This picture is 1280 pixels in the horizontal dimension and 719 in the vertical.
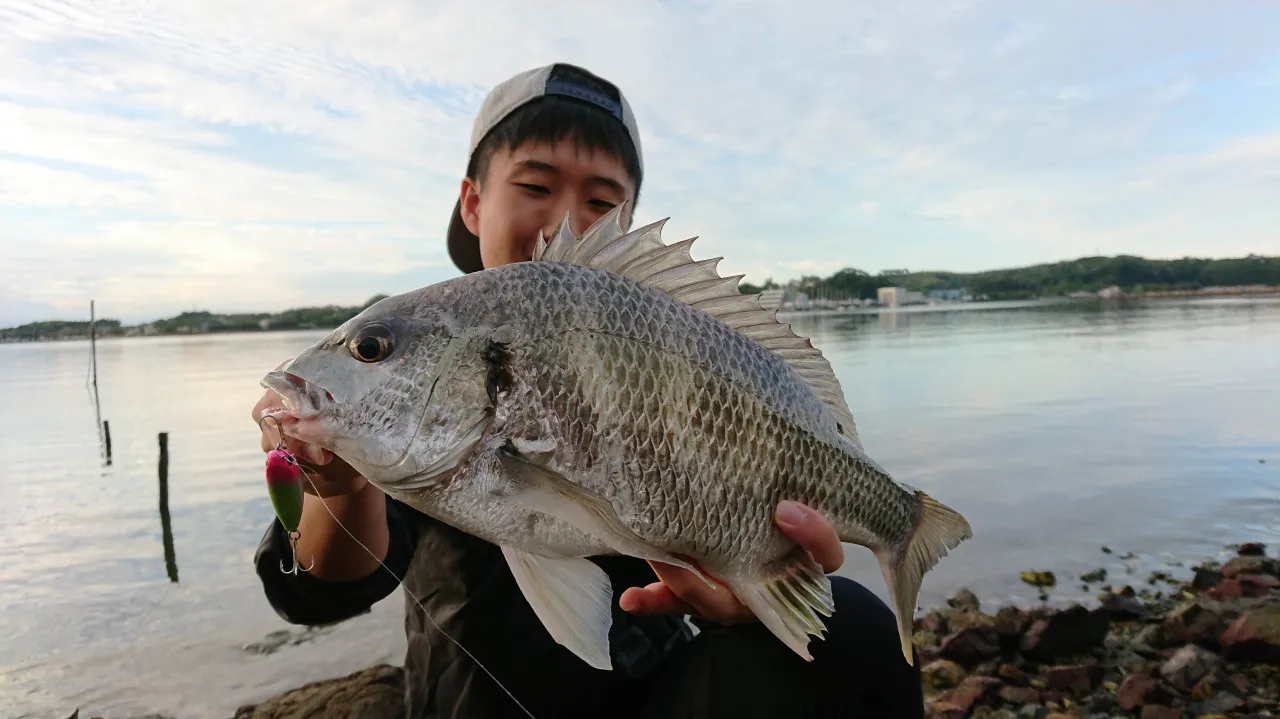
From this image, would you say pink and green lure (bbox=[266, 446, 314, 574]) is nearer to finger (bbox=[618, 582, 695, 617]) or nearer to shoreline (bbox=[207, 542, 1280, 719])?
finger (bbox=[618, 582, 695, 617])

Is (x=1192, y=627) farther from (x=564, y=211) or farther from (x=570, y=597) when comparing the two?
(x=570, y=597)

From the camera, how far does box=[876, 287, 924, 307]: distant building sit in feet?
433

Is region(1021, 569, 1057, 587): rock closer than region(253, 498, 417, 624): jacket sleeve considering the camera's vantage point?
No

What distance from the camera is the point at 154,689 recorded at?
21.5ft

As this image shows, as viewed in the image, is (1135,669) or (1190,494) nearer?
(1135,669)

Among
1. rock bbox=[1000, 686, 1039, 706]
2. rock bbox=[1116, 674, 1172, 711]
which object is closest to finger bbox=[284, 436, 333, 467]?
rock bbox=[1000, 686, 1039, 706]

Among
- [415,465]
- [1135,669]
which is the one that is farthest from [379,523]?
[1135,669]

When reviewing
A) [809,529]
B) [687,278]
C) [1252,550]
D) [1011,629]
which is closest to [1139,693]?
[1011,629]

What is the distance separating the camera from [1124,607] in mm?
6164

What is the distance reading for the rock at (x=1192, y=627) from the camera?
5441 mm

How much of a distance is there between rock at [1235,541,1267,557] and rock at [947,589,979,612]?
3403 millimetres

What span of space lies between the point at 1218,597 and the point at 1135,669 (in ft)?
6.94

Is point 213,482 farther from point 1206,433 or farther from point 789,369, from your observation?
point 1206,433

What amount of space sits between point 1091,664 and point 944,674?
1079 mm
